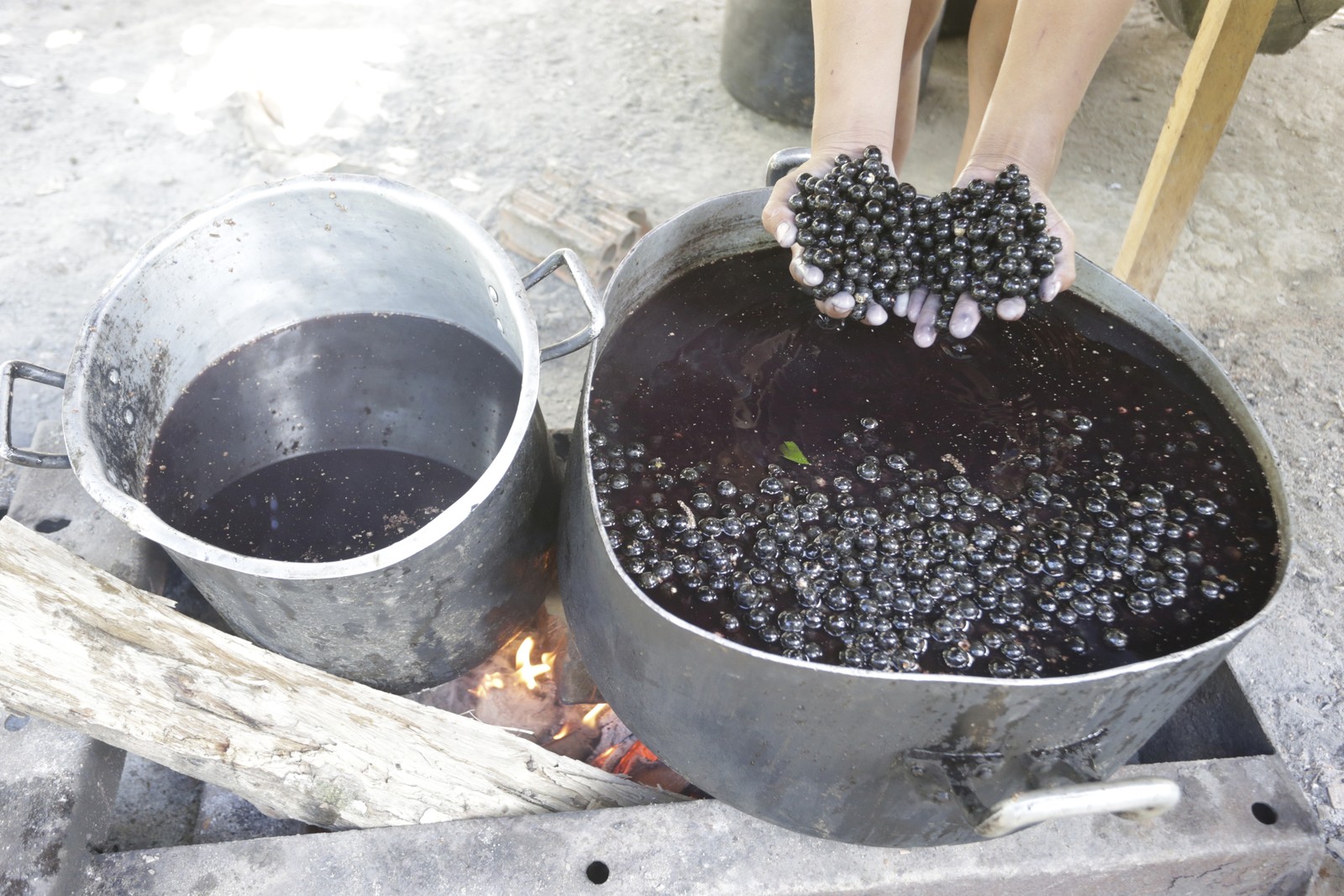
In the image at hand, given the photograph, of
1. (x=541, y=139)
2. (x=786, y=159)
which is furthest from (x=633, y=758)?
(x=541, y=139)

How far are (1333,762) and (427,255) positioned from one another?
6.53 feet

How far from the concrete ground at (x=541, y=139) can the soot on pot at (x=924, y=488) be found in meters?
0.96

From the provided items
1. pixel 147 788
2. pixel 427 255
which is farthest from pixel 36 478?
pixel 427 255

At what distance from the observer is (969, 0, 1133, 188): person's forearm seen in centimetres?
180

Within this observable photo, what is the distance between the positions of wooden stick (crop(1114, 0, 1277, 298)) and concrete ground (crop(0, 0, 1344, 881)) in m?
0.40

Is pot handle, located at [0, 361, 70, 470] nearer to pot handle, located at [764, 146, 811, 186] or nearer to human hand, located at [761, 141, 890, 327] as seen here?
human hand, located at [761, 141, 890, 327]

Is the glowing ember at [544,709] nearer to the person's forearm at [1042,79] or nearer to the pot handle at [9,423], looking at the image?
the pot handle at [9,423]

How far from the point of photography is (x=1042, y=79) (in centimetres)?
185

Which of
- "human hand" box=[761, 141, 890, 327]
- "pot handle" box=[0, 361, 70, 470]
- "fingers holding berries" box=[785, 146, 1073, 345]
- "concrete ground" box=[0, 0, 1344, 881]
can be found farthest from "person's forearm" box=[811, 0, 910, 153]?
"pot handle" box=[0, 361, 70, 470]

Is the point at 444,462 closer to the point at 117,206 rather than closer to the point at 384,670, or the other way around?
the point at 384,670

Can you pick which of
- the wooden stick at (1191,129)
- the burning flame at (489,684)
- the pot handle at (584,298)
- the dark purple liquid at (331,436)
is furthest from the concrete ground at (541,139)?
the pot handle at (584,298)

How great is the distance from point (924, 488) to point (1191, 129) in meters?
1.48

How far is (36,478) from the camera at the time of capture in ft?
5.56

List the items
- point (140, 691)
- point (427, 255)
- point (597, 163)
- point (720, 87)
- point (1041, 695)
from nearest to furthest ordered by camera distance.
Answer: point (1041, 695) < point (140, 691) < point (427, 255) < point (597, 163) < point (720, 87)
